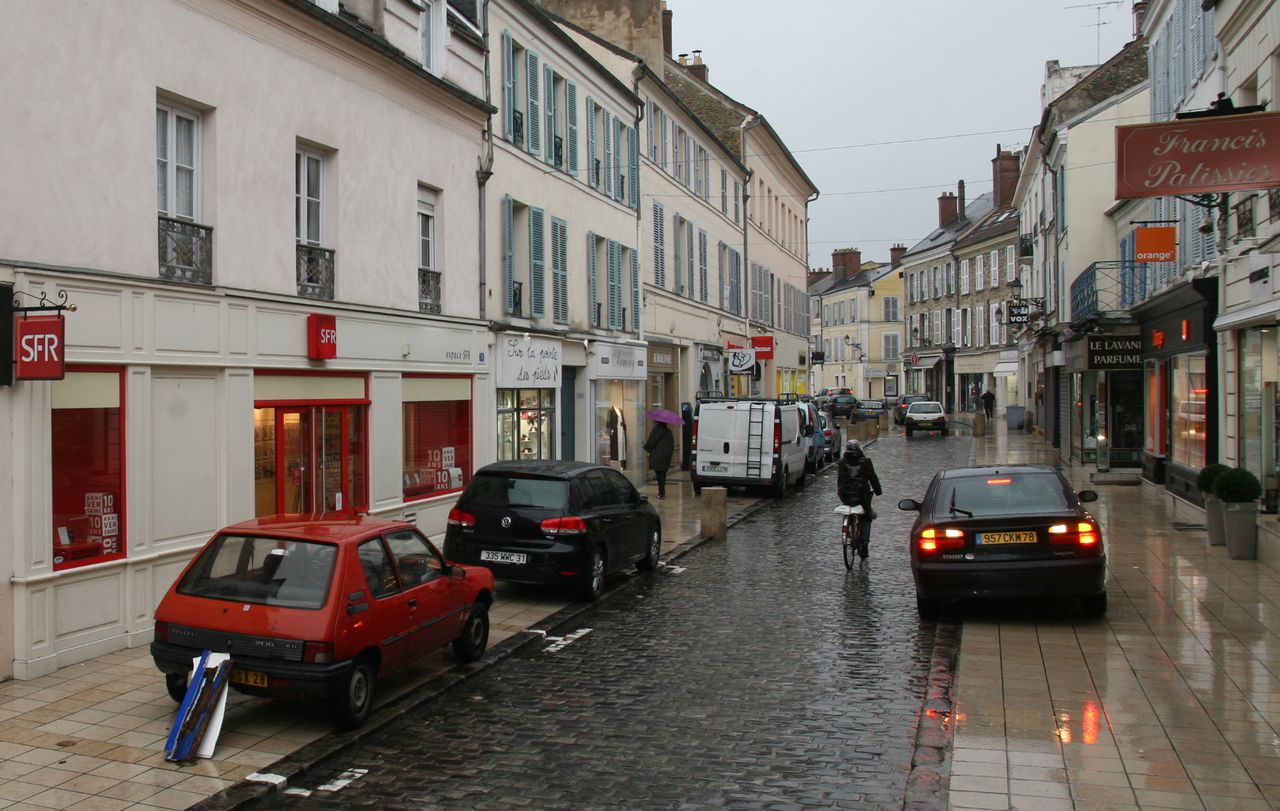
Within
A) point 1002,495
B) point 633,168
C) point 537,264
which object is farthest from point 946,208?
point 1002,495

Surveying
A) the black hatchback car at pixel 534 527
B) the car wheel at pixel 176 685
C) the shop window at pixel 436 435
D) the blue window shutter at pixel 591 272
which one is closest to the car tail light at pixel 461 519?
Result: the black hatchback car at pixel 534 527

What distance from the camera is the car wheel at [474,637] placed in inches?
355

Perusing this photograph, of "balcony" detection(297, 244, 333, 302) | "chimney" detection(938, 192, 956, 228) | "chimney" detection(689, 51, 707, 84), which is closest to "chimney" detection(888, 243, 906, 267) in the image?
"chimney" detection(938, 192, 956, 228)

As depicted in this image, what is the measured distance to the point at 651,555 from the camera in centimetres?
1412

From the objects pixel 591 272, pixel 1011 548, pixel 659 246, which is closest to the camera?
pixel 1011 548

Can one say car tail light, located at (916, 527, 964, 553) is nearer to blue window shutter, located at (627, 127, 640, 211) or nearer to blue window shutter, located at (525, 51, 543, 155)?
blue window shutter, located at (525, 51, 543, 155)

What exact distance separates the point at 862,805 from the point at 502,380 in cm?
1227

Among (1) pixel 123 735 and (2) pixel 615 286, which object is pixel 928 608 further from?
(2) pixel 615 286

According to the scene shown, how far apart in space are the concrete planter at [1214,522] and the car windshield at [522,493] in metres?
9.10

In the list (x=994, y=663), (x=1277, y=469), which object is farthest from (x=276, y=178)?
(x=1277, y=469)

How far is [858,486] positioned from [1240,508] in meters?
4.82

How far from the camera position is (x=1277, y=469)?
14.0m

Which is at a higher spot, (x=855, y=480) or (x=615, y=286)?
(x=615, y=286)

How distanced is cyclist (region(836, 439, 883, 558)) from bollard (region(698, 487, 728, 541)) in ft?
10.2
